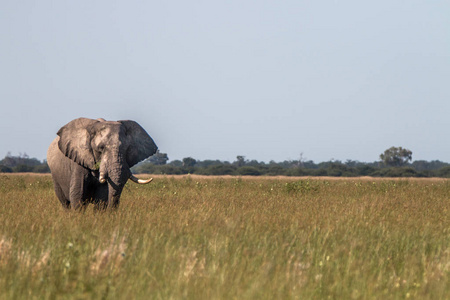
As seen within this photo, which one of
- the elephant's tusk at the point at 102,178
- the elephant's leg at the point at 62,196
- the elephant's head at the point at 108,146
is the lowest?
the elephant's leg at the point at 62,196

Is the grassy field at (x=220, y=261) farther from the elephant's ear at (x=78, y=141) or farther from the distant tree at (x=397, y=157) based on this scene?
the distant tree at (x=397, y=157)

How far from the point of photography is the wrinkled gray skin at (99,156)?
9.43 m

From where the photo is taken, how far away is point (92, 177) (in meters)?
10.2

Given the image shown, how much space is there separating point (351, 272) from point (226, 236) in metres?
1.87

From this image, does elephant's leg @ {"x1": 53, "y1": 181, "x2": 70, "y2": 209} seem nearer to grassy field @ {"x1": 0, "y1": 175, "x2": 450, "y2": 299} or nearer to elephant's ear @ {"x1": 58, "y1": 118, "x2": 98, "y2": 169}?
elephant's ear @ {"x1": 58, "y1": 118, "x2": 98, "y2": 169}

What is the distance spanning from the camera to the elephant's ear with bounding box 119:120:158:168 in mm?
10242

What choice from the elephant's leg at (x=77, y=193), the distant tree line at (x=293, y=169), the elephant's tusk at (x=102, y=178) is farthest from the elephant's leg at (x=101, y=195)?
the distant tree line at (x=293, y=169)

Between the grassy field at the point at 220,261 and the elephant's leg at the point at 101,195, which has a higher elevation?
the elephant's leg at the point at 101,195

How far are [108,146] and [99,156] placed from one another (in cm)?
40

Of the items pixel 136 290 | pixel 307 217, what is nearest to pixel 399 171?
pixel 307 217

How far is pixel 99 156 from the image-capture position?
387 inches

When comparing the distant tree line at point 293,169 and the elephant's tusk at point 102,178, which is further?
the distant tree line at point 293,169

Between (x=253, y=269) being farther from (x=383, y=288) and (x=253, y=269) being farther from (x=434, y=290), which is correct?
(x=434, y=290)

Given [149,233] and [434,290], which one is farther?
[149,233]
